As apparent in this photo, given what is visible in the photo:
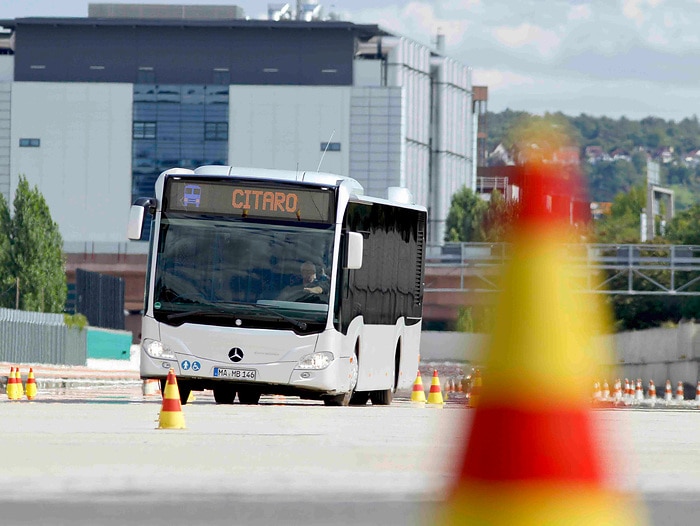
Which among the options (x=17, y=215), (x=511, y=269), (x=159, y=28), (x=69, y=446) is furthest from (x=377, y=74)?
(x=511, y=269)

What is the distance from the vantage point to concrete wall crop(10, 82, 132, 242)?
129m

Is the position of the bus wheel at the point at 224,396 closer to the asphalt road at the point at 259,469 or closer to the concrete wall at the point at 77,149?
the asphalt road at the point at 259,469

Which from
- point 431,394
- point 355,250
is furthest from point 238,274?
point 431,394

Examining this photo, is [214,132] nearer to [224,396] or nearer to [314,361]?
[224,396]

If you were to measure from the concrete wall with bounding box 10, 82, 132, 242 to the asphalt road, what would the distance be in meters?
107

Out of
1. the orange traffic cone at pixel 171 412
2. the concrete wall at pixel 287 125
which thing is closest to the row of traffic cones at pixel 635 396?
the orange traffic cone at pixel 171 412

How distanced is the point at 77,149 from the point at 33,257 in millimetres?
39292

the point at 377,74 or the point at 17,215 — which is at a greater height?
the point at 377,74

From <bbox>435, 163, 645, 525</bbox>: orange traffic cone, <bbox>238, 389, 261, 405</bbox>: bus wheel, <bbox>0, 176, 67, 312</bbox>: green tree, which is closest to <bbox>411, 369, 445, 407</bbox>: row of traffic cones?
<bbox>238, 389, 261, 405</bbox>: bus wheel

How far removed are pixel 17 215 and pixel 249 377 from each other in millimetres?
67263

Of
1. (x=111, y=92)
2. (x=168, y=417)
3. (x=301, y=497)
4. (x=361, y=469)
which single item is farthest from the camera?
(x=111, y=92)

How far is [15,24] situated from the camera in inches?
5143

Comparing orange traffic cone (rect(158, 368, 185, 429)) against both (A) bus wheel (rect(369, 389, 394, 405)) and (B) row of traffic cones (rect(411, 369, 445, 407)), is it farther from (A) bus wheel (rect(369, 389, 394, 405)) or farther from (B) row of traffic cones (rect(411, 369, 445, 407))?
(B) row of traffic cones (rect(411, 369, 445, 407))

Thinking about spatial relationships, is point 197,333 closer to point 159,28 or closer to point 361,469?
point 361,469
